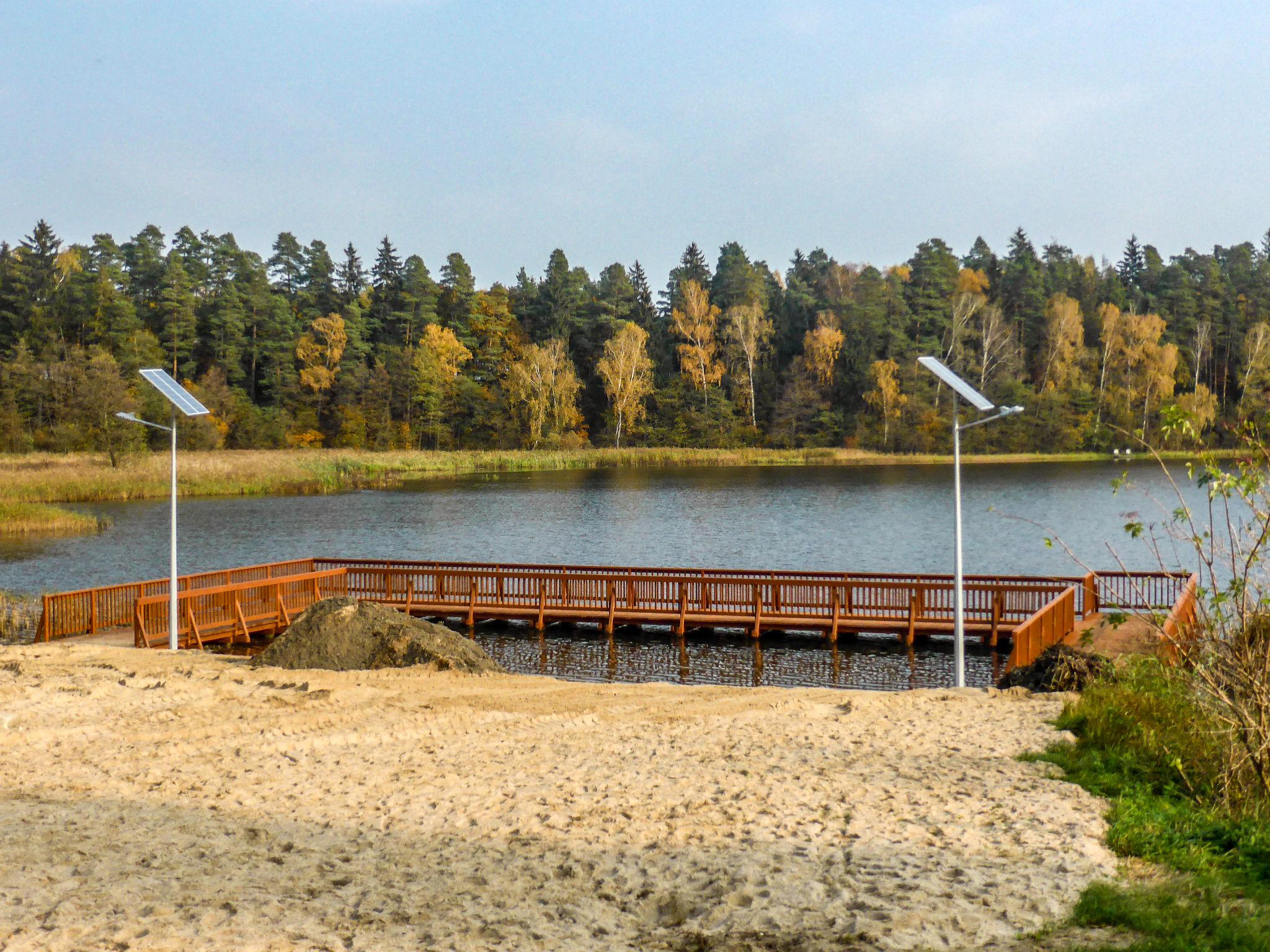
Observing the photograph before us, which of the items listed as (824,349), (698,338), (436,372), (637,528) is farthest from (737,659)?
(698,338)

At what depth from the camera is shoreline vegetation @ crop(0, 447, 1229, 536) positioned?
45.5m

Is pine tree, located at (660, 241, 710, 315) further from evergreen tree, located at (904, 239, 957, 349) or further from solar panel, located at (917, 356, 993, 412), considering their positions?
solar panel, located at (917, 356, 993, 412)

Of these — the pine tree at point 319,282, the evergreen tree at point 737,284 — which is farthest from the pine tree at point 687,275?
the pine tree at point 319,282

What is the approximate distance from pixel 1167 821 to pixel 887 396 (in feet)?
241

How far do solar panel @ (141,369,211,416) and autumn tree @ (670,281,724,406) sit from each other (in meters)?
68.5

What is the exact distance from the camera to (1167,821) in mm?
6500

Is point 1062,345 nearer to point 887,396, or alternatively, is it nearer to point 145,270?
point 887,396

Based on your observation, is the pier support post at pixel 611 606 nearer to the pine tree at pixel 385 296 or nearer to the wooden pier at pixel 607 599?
the wooden pier at pixel 607 599

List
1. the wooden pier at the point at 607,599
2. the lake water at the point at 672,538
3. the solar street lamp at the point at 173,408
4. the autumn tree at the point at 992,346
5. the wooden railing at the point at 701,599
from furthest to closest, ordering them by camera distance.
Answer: the autumn tree at the point at 992,346 < the wooden railing at the point at 701,599 < the wooden pier at the point at 607,599 < the lake water at the point at 672,538 < the solar street lamp at the point at 173,408

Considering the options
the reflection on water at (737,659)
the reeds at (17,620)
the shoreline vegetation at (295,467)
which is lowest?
the reflection on water at (737,659)

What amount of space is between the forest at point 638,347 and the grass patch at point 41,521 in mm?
30588

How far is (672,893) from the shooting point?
5.68 m

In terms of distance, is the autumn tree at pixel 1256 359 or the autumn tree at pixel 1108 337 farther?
the autumn tree at pixel 1108 337

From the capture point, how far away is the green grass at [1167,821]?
4977 millimetres
